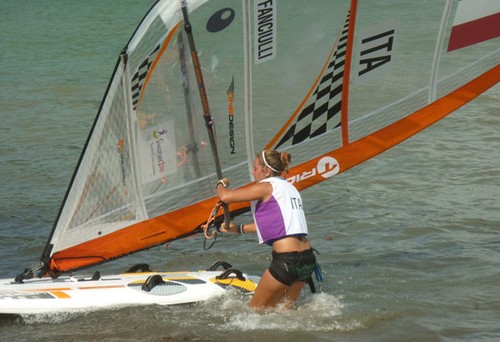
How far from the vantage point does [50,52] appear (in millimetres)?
19984

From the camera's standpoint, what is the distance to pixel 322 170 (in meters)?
6.95

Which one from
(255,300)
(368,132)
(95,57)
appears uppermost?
(95,57)

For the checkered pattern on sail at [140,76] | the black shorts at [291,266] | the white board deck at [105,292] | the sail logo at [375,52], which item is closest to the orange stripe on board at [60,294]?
the white board deck at [105,292]

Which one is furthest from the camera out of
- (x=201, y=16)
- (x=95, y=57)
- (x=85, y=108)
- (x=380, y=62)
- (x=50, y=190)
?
(x=95, y=57)

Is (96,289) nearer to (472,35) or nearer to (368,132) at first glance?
(368,132)

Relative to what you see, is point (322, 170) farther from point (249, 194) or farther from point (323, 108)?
point (249, 194)

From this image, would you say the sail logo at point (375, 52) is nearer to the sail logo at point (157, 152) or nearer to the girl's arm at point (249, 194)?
the girl's arm at point (249, 194)

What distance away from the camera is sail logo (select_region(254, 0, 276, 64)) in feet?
20.9

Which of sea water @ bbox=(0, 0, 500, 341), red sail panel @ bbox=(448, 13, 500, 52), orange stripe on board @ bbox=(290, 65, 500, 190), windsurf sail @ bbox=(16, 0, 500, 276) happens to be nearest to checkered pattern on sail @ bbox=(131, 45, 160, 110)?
windsurf sail @ bbox=(16, 0, 500, 276)

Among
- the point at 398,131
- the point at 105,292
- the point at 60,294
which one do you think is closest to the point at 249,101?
the point at 398,131

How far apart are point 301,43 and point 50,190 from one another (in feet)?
16.6

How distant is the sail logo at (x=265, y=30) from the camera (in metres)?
6.36

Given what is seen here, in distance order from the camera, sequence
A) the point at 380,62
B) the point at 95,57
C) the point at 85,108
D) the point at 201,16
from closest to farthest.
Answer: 1. the point at 201,16
2. the point at 380,62
3. the point at 85,108
4. the point at 95,57

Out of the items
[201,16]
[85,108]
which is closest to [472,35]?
[201,16]
